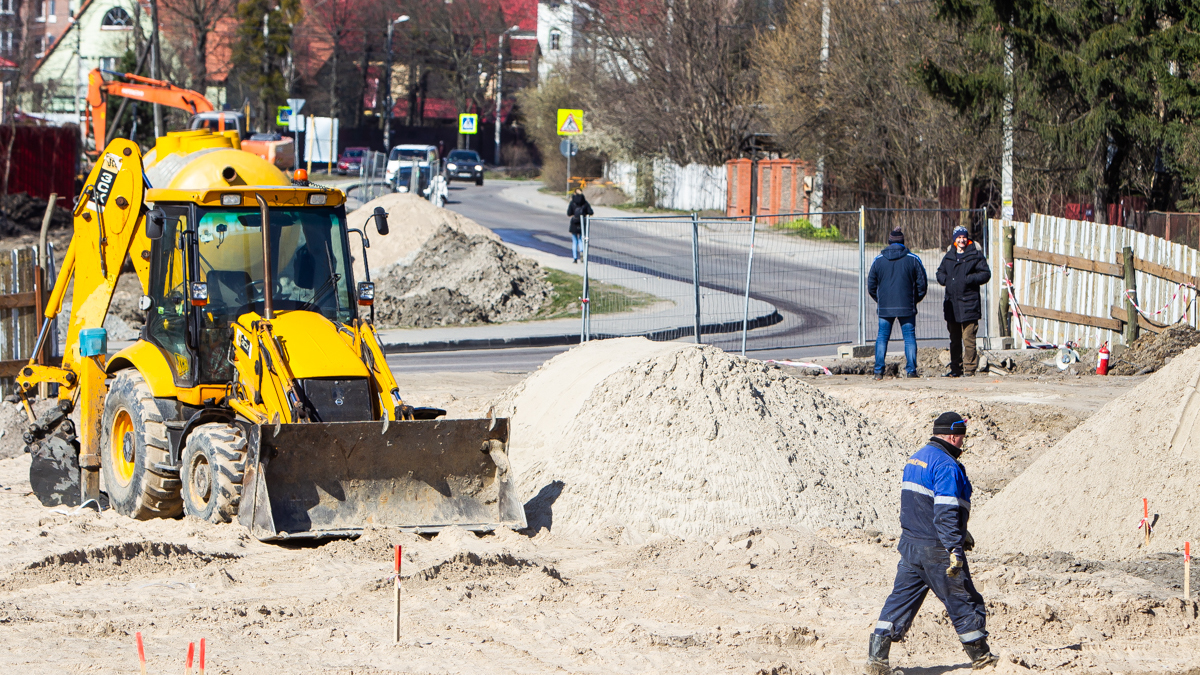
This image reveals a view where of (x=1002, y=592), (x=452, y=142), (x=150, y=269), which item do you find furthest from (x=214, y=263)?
(x=452, y=142)

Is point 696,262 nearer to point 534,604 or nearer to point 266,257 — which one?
point 266,257

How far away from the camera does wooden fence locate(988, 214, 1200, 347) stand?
17.3m

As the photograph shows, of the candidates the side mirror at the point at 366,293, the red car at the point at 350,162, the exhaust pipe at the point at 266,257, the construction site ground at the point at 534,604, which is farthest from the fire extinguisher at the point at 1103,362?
the red car at the point at 350,162

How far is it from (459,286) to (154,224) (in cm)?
1477

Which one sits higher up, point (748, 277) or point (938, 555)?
point (748, 277)

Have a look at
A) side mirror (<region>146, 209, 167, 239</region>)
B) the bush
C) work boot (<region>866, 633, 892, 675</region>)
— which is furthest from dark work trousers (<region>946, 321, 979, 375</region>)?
side mirror (<region>146, 209, 167, 239</region>)

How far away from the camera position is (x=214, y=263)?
9.41m

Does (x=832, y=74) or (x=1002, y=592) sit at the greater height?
(x=832, y=74)

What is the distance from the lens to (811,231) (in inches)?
774

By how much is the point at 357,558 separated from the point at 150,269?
2.94m

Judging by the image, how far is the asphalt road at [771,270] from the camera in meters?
18.9

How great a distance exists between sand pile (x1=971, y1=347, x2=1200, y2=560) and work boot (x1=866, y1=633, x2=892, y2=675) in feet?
11.0

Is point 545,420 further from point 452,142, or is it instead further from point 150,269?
point 452,142

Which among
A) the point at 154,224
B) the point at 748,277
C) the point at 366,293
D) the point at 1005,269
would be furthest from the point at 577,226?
the point at 154,224
